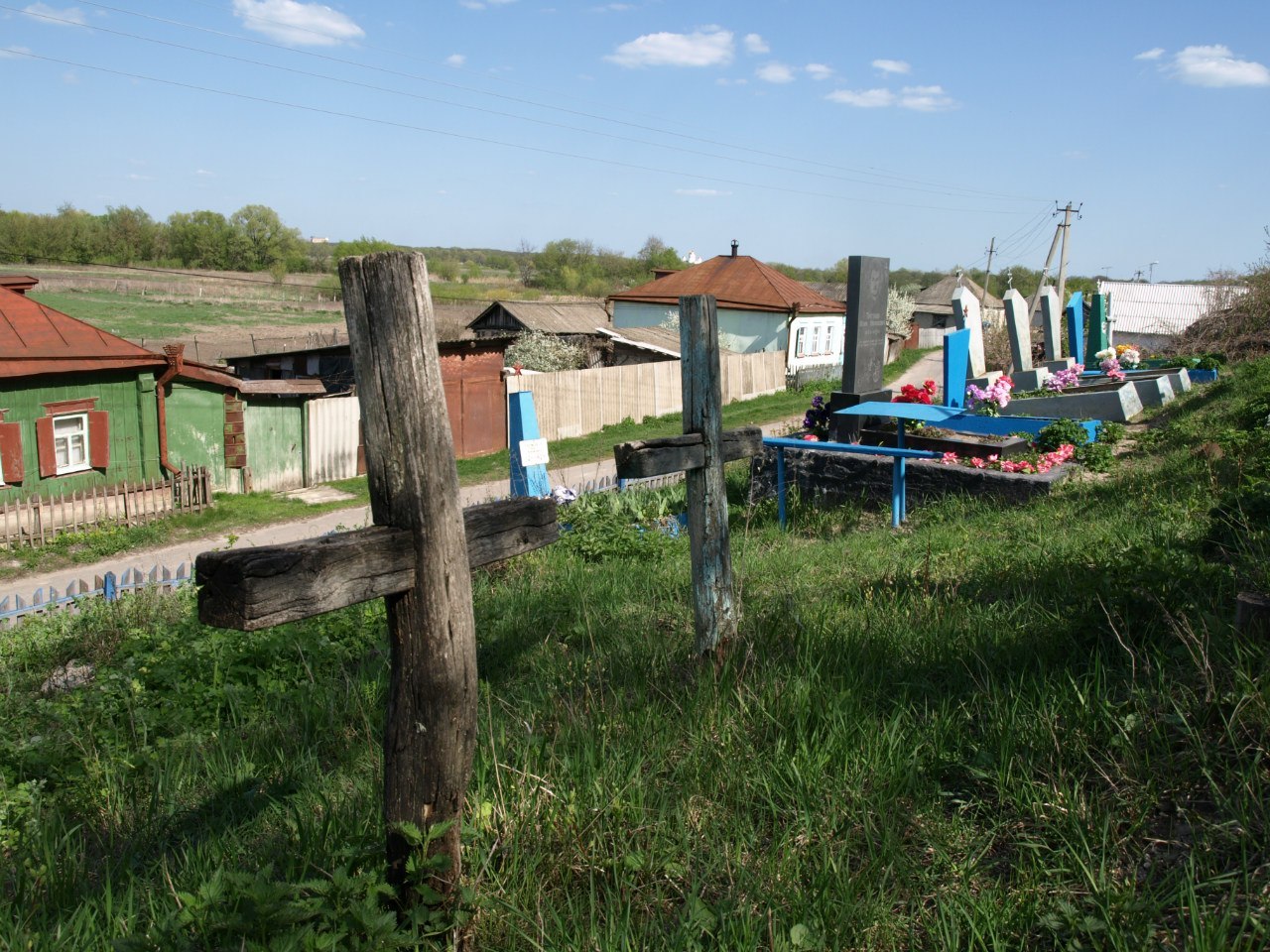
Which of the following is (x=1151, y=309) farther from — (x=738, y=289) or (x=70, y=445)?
(x=70, y=445)

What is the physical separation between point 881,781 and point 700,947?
32.2 inches

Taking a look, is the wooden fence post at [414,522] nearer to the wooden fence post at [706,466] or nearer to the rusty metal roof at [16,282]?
the wooden fence post at [706,466]

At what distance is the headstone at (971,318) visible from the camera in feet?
51.4

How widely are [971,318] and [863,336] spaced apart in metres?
Result: 4.77

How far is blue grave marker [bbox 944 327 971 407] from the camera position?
12.4 meters

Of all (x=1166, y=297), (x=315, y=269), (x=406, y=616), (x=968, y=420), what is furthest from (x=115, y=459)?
(x=315, y=269)

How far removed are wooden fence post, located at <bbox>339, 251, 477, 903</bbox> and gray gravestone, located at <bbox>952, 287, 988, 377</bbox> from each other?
1456 cm

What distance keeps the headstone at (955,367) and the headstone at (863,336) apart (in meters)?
0.82

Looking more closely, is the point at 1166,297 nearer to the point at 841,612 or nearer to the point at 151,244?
the point at 841,612

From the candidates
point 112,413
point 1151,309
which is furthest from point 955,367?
point 1151,309

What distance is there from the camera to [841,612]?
14.8ft

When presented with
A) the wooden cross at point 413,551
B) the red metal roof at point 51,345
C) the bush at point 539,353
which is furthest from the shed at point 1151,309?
the wooden cross at point 413,551

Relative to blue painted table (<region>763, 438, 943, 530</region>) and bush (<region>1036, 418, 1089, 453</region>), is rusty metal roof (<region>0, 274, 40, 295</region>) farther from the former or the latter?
bush (<region>1036, 418, 1089, 453</region>)

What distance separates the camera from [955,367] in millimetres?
12586
